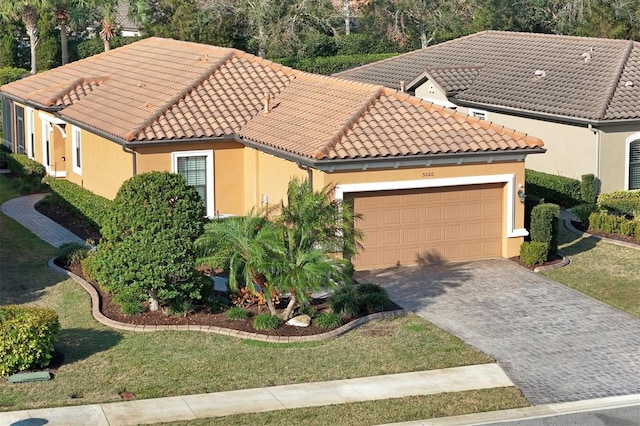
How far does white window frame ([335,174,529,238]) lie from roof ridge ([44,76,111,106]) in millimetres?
13755

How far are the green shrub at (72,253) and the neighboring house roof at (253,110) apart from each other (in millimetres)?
3151

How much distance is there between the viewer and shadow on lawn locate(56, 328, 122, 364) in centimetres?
2173

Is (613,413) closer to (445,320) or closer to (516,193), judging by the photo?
(445,320)

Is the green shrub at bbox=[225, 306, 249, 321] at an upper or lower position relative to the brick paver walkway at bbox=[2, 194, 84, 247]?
upper

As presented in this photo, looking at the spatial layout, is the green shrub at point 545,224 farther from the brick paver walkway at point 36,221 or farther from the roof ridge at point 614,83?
the brick paver walkway at point 36,221

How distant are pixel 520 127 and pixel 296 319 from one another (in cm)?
1554

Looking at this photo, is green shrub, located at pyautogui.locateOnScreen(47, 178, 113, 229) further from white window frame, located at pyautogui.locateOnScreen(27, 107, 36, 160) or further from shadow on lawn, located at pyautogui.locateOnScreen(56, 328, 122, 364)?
shadow on lawn, located at pyautogui.locateOnScreen(56, 328, 122, 364)

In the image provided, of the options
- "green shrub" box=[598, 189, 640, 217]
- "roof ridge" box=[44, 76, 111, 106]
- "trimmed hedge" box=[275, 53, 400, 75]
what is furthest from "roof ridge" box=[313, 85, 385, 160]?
"trimmed hedge" box=[275, 53, 400, 75]

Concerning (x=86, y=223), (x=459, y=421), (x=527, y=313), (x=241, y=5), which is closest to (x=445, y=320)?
(x=527, y=313)

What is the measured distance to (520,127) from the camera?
36.8 metres

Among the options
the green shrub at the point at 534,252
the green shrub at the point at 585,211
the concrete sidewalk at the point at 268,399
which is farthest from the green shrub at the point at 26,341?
the green shrub at the point at 585,211

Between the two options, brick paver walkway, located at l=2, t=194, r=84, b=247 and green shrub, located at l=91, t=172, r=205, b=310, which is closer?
green shrub, located at l=91, t=172, r=205, b=310

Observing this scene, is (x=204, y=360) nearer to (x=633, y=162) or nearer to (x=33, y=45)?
(x=633, y=162)

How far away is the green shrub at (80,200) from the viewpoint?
31969 millimetres
